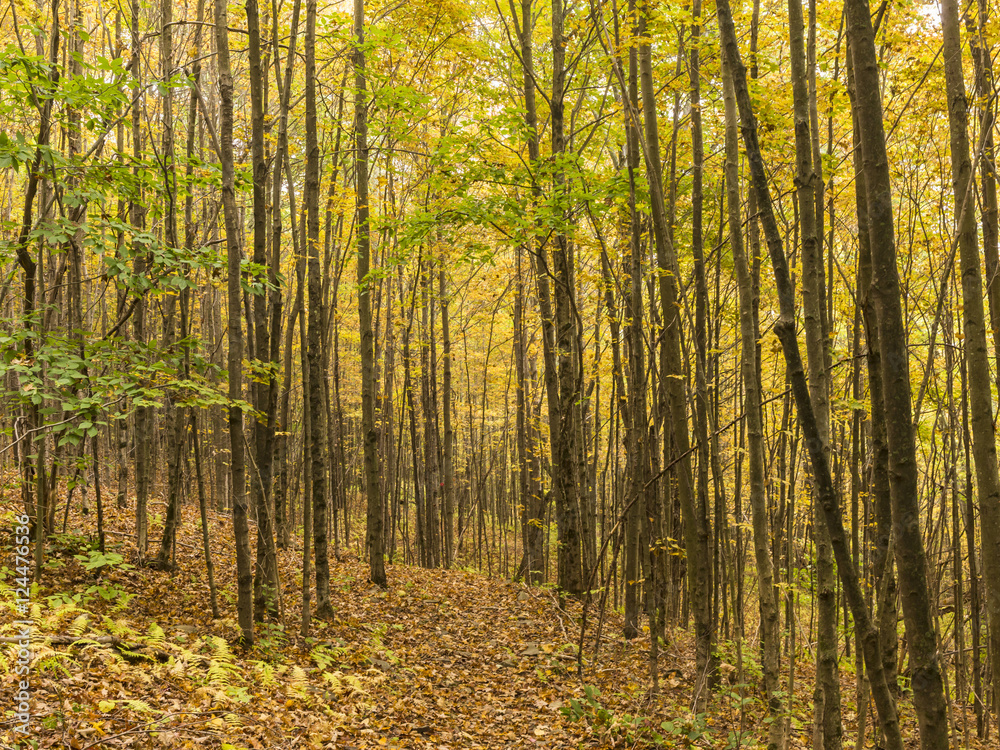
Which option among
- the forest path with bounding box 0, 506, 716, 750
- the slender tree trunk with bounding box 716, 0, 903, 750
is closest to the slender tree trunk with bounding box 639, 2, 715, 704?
the forest path with bounding box 0, 506, 716, 750

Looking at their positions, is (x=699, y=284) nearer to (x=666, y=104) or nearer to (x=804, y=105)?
(x=804, y=105)

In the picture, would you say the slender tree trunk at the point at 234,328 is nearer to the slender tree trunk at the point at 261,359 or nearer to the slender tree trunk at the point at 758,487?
the slender tree trunk at the point at 261,359

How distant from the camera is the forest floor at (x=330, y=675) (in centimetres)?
419

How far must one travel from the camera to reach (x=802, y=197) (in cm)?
361

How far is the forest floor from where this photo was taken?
13.7 feet

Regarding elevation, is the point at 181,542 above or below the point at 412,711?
above

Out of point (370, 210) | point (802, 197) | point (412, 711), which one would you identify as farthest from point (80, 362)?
point (370, 210)

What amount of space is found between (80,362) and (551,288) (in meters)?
7.22

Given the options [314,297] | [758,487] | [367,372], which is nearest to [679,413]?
[758,487]

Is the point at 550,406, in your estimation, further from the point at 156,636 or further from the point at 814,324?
the point at 814,324

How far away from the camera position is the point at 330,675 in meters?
5.84

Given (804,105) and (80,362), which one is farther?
(80,362)

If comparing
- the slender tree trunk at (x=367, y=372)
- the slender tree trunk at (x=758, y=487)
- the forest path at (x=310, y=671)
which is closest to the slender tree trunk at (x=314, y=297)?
the forest path at (x=310, y=671)

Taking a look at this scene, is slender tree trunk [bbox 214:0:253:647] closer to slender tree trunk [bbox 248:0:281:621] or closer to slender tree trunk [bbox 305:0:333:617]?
slender tree trunk [bbox 248:0:281:621]
